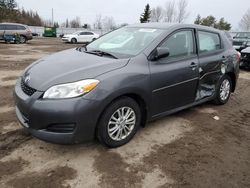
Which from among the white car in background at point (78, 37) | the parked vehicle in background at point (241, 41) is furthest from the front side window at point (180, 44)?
the white car in background at point (78, 37)

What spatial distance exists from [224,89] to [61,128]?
3800 millimetres

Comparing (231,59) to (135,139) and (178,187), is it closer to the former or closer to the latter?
(135,139)

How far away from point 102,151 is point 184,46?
2.18 metres

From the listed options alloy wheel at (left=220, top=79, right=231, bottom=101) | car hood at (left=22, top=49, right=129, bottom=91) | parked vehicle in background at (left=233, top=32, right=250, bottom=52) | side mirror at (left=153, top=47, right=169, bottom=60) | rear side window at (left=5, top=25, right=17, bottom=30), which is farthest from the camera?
rear side window at (left=5, top=25, right=17, bottom=30)

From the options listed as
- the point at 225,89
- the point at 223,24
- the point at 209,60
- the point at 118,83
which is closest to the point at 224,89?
the point at 225,89

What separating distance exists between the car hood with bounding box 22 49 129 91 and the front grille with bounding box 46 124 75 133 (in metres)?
0.45

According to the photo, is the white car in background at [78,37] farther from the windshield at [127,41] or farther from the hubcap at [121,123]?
the hubcap at [121,123]

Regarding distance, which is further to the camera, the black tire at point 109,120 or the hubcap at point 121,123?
the hubcap at point 121,123

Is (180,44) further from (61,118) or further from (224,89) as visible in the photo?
(61,118)

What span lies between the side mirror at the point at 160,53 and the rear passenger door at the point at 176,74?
8 cm

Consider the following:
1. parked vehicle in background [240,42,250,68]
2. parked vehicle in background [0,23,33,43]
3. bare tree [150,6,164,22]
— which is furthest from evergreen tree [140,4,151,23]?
parked vehicle in background [240,42,250,68]

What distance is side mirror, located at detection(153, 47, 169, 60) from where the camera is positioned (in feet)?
12.5

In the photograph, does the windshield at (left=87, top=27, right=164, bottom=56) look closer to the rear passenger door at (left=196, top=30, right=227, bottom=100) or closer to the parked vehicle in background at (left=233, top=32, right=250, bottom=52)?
the rear passenger door at (left=196, top=30, right=227, bottom=100)

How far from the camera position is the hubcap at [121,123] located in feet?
11.5
